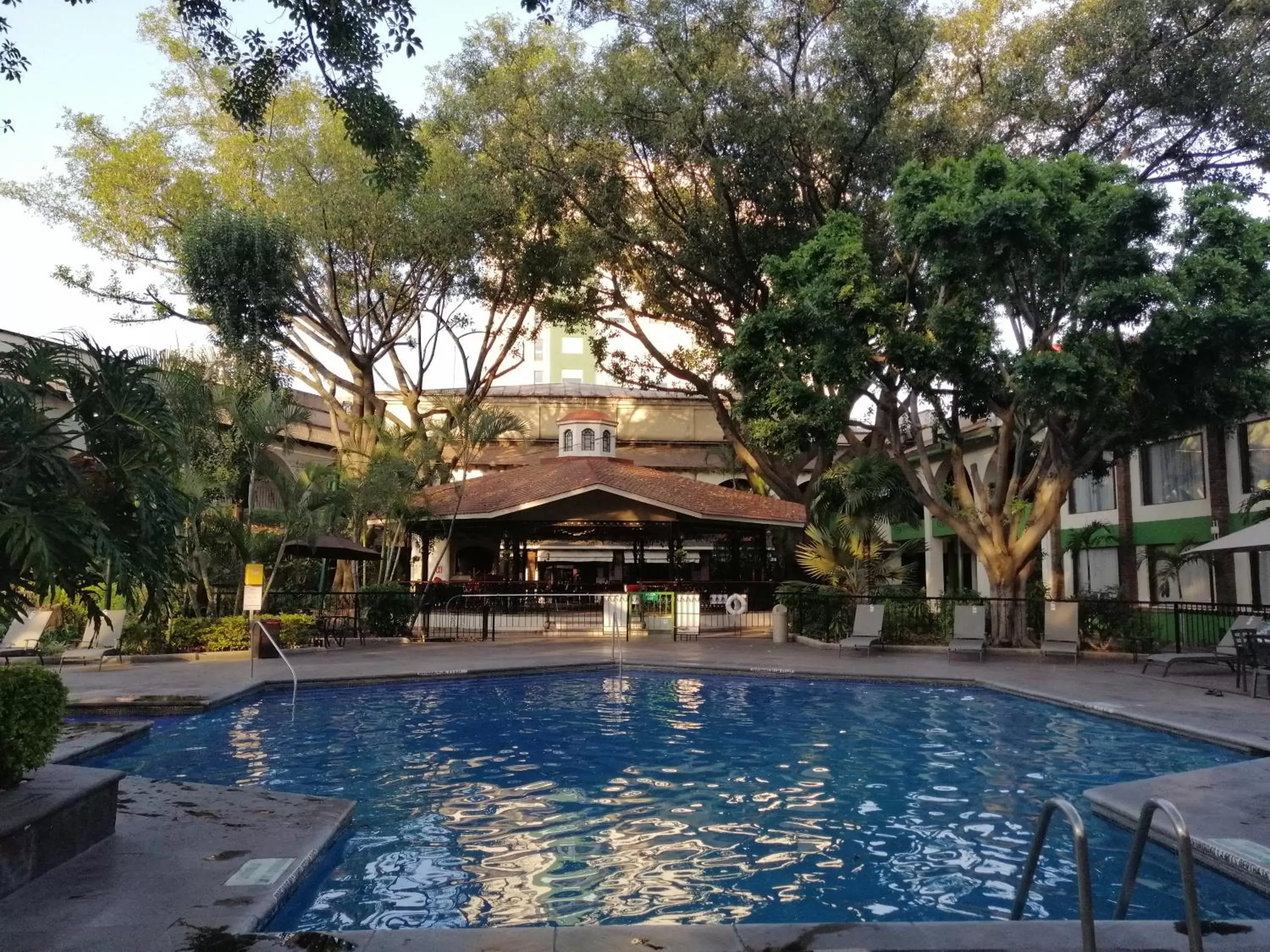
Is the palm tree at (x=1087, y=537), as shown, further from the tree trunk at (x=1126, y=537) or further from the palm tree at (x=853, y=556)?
the palm tree at (x=853, y=556)

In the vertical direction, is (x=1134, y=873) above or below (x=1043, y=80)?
below

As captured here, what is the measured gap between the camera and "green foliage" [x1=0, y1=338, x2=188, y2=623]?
4945 millimetres

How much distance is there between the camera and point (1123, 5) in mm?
19453

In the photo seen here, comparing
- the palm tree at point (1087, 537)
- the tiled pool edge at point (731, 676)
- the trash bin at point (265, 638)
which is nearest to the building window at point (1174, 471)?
the palm tree at point (1087, 537)

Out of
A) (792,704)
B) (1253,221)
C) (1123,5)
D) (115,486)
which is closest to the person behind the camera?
(115,486)

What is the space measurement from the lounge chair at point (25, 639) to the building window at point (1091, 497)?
25006mm

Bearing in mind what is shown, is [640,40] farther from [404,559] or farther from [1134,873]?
[1134,873]

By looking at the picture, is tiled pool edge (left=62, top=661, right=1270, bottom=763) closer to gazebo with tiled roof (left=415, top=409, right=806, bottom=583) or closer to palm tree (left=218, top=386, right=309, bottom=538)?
palm tree (left=218, top=386, right=309, bottom=538)

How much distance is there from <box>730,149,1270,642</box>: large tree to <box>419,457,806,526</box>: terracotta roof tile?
21.0 ft

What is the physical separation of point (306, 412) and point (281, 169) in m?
10.8

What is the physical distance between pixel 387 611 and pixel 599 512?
255 inches

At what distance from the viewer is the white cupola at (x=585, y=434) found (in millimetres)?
31656

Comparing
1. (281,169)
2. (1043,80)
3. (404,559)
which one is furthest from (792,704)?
(281,169)

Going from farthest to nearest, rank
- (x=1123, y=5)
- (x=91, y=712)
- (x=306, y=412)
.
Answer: (x=306, y=412) < (x=1123, y=5) < (x=91, y=712)
